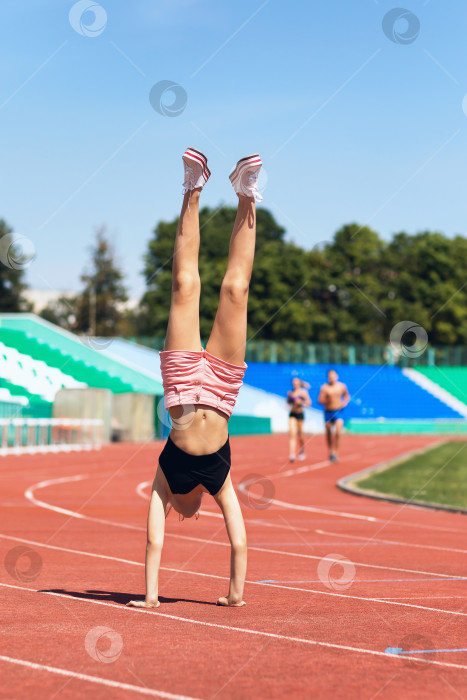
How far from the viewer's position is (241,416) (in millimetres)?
53188

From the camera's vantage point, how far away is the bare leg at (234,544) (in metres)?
7.34

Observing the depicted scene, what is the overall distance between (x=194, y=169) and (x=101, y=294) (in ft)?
286

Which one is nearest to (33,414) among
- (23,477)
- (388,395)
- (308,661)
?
(23,477)

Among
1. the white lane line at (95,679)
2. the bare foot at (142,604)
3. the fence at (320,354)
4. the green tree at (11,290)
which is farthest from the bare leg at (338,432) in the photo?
the green tree at (11,290)

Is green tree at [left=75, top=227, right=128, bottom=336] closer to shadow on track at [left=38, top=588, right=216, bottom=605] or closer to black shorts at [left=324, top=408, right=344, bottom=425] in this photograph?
black shorts at [left=324, top=408, right=344, bottom=425]

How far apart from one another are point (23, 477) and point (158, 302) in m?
62.9

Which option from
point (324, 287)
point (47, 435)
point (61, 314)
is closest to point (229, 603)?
point (47, 435)

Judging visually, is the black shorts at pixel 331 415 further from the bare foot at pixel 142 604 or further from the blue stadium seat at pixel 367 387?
the blue stadium seat at pixel 367 387

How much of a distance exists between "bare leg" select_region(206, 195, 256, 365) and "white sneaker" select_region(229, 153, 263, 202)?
0.06 metres

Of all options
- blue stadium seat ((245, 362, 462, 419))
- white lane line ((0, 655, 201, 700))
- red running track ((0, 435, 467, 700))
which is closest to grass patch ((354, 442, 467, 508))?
red running track ((0, 435, 467, 700))

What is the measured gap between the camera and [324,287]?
8869cm

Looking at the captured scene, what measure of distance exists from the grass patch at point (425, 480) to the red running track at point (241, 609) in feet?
6.81

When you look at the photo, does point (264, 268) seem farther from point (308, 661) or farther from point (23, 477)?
point (308, 661)

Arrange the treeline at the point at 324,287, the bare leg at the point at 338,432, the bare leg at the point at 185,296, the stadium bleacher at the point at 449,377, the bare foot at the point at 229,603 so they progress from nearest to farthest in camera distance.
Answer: the bare leg at the point at 185,296 → the bare foot at the point at 229,603 → the bare leg at the point at 338,432 → the stadium bleacher at the point at 449,377 → the treeline at the point at 324,287
